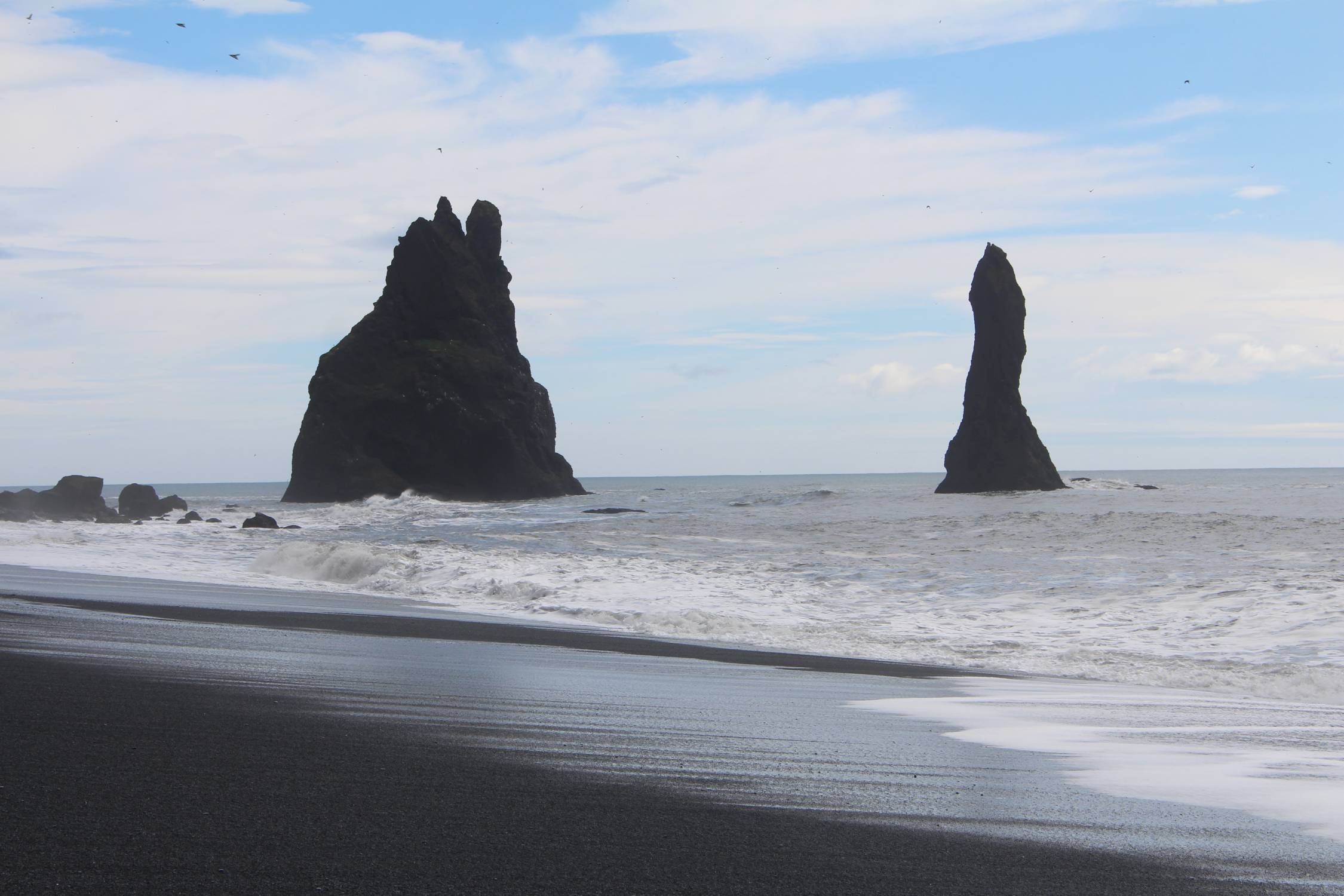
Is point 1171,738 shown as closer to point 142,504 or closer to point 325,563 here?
point 325,563

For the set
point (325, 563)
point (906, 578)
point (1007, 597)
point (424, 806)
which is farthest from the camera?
point (325, 563)

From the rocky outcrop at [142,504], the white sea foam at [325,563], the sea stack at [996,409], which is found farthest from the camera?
the sea stack at [996,409]

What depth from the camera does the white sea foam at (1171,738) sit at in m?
4.26

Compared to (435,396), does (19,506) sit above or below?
below

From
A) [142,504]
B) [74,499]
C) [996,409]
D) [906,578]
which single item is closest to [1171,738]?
[906,578]

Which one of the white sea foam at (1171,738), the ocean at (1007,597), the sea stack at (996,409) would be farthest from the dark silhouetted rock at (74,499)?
the white sea foam at (1171,738)

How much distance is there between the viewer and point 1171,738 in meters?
5.56

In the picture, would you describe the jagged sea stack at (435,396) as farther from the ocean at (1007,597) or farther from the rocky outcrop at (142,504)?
the ocean at (1007,597)

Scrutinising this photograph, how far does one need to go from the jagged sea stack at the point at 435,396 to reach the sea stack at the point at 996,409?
77.9 feet

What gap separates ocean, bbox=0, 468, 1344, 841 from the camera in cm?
552

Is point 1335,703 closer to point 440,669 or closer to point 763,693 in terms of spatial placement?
point 763,693

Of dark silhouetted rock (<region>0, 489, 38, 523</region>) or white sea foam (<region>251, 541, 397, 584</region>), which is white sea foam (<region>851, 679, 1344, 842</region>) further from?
dark silhouetted rock (<region>0, 489, 38, 523</region>)

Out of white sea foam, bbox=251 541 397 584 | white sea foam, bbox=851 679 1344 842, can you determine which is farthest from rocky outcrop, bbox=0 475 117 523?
white sea foam, bbox=851 679 1344 842

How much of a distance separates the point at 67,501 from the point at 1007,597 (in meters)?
40.9
